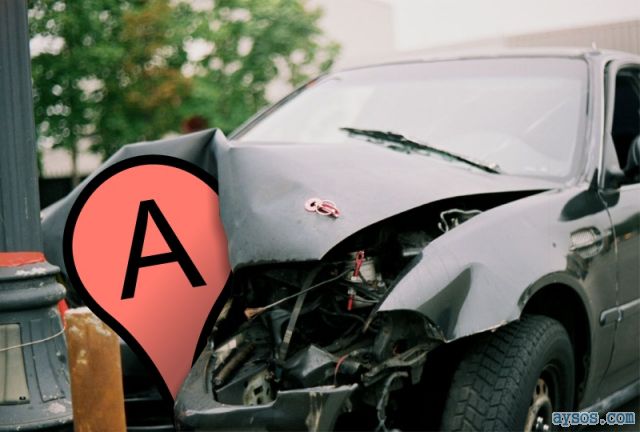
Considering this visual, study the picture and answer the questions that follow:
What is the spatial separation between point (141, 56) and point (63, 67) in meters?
2.13

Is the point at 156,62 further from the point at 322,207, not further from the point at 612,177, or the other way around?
the point at 322,207

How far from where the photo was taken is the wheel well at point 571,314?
3434mm

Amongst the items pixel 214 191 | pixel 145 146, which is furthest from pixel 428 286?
pixel 145 146

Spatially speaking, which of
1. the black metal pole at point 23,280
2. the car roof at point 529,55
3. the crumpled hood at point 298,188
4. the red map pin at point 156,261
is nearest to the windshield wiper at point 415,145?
the crumpled hood at point 298,188

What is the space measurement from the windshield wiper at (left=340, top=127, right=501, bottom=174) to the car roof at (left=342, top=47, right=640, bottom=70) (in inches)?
32.5

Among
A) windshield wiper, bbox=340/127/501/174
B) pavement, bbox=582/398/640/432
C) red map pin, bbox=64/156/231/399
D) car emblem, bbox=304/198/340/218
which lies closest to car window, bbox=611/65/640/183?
windshield wiper, bbox=340/127/501/174

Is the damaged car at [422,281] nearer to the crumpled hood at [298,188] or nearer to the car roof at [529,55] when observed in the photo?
the crumpled hood at [298,188]

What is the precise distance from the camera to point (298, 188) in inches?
125

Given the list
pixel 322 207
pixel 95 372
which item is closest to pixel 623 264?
pixel 322 207

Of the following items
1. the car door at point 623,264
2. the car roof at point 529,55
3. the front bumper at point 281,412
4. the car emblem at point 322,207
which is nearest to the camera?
the front bumper at point 281,412

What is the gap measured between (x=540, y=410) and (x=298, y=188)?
4.07 ft

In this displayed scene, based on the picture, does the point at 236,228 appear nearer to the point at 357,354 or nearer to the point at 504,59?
Answer: the point at 357,354

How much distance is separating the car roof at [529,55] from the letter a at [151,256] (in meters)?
2.29

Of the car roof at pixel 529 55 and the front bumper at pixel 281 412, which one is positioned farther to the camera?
the car roof at pixel 529 55
